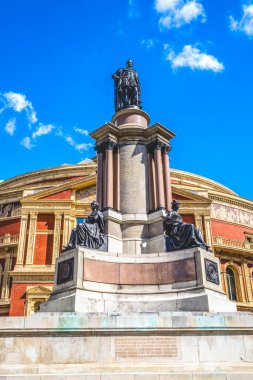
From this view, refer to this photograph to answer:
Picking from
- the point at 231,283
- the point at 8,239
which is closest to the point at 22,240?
the point at 8,239

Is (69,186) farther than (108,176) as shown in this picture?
Yes

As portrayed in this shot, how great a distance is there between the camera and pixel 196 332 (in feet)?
21.6

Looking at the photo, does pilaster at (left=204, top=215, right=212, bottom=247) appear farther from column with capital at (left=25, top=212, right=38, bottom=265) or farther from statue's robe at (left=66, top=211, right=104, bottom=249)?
statue's robe at (left=66, top=211, right=104, bottom=249)

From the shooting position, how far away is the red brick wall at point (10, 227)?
3519 centimetres

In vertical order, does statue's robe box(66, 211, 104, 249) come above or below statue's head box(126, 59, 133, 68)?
below

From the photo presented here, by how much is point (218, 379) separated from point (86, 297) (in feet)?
10.2

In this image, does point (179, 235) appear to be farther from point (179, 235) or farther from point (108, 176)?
point (108, 176)

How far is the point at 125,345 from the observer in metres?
6.46

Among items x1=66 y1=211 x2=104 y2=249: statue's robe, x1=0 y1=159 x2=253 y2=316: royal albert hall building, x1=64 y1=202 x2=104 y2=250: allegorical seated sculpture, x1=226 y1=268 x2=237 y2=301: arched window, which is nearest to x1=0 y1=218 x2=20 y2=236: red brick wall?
x1=0 y1=159 x2=253 y2=316: royal albert hall building

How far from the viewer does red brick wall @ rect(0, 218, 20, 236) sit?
35188 millimetres

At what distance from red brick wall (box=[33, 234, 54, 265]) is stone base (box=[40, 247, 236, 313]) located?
913 inches

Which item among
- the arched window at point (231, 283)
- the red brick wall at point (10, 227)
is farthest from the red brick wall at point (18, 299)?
the arched window at point (231, 283)

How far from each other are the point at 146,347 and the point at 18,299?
24864 mm

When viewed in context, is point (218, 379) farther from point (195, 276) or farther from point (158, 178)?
point (158, 178)
